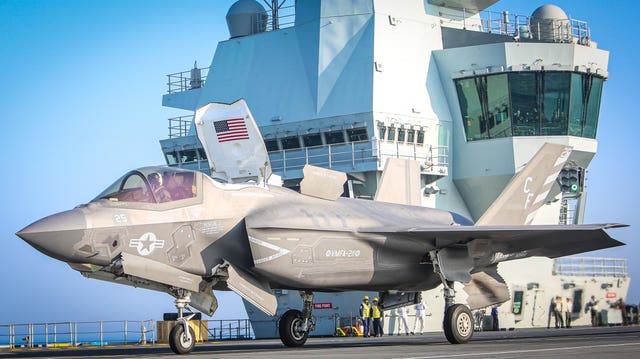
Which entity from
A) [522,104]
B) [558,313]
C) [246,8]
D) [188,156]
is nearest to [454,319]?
[522,104]

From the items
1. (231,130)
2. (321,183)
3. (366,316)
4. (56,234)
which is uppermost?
(231,130)

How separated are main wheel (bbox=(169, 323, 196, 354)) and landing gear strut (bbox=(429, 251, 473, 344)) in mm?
5744

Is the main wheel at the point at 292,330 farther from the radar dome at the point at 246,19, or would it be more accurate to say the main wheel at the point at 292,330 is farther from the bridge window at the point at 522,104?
the radar dome at the point at 246,19

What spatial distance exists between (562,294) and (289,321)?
59.0ft

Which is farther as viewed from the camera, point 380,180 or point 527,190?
point 380,180

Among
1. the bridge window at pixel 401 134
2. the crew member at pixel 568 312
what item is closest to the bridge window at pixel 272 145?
the bridge window at pixel 401 134

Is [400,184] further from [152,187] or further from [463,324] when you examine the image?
[152,187]

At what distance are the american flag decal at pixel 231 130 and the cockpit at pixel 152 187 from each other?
24.9 feet

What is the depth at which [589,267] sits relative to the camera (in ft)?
120

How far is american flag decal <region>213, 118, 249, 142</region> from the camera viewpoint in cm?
2425

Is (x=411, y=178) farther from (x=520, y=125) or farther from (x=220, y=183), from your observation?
(x=520, y=125)

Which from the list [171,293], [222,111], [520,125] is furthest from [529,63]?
[171,293]

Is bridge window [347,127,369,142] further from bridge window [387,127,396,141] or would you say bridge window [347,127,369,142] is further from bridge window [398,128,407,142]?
bridge window [398,128,407,142]

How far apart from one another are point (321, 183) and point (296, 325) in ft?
10.6
